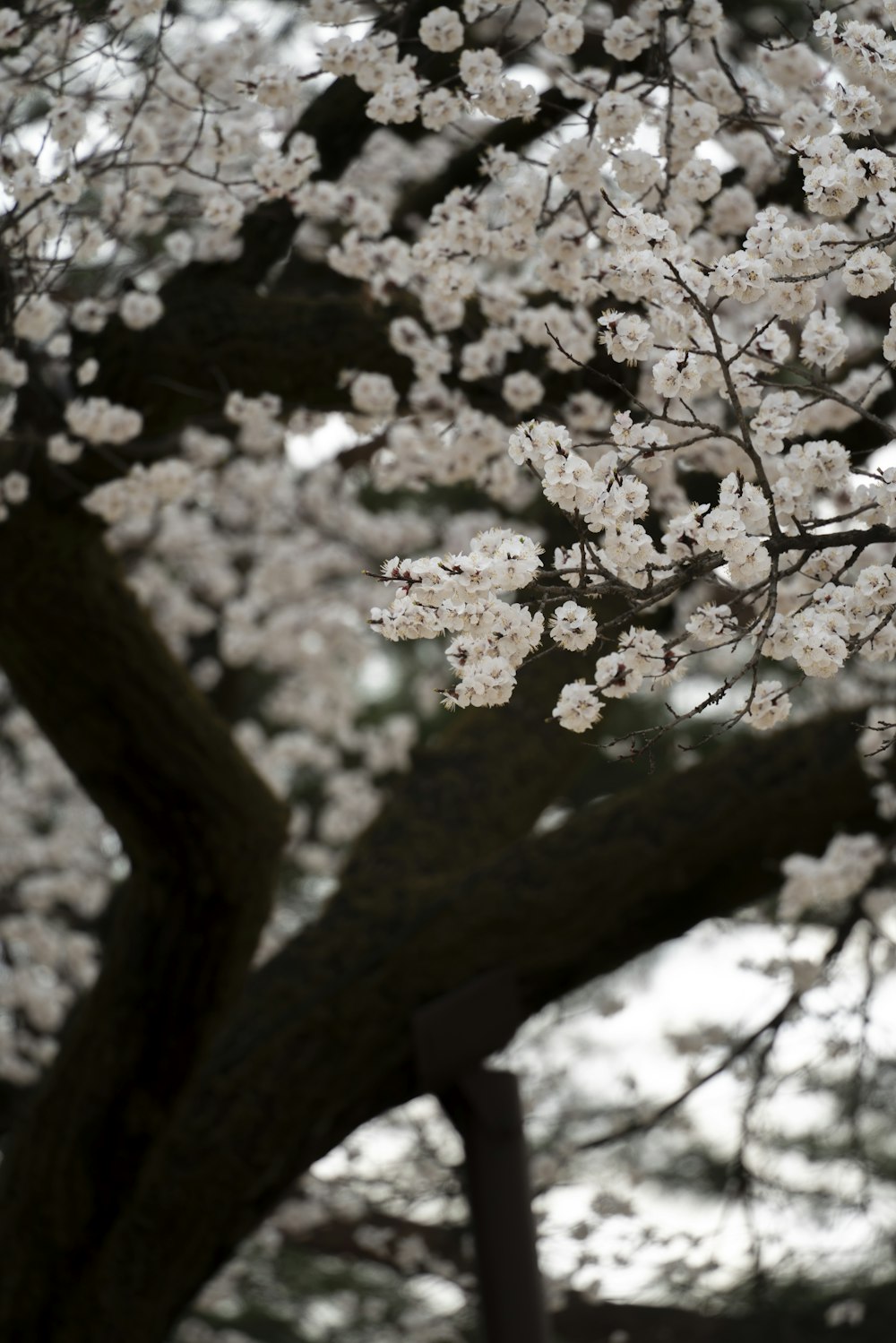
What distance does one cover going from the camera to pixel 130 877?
436 cm

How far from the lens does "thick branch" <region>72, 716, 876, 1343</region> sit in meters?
3.87

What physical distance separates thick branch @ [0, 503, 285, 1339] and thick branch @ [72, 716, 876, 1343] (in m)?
0.16

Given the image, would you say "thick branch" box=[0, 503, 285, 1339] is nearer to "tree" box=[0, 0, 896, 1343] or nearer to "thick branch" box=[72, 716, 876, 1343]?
"tree" box=[0, 0, 896, 1343]

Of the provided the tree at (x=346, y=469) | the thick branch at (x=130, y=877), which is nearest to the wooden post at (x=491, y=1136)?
the tree at (x=346, y=469)

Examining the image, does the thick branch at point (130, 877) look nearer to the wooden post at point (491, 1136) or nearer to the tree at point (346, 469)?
the tree at point (346, 469)

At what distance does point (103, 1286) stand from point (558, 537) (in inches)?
96.9

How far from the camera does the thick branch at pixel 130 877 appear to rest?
391cm

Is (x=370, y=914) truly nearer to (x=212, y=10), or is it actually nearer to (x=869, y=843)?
(x=869, y=843)

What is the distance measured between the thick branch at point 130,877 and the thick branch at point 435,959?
0.16 meters

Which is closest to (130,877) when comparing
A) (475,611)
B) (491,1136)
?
(491,1136)

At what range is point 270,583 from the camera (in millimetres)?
7629

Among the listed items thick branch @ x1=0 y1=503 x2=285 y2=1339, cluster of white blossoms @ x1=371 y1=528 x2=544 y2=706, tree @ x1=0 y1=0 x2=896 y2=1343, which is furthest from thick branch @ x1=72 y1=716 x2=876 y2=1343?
cluster of white blossoms @ x1=371 y1=528 x2=544 y2=706

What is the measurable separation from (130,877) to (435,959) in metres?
0.96

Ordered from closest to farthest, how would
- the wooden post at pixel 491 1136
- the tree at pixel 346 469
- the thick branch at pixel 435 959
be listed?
the tree at pixel 346 469 < the thick branch at pixel 435 959 < the wooden post at pixel 491 1136
